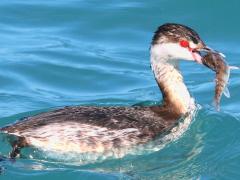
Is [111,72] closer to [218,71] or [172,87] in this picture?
[172,87]

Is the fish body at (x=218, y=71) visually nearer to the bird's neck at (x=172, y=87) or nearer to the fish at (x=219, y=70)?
the fish at (x=219, y=70)

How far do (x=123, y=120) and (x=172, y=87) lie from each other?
1.00 metres

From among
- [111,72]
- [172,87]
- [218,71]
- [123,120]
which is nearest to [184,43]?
[218,71]

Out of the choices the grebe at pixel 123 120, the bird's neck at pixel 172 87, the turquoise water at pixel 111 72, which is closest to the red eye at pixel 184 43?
the grebe at pixel 123 120

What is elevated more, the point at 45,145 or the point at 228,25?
the point at 228,25

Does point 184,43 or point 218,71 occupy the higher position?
point 184,43

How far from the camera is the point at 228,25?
13555mm

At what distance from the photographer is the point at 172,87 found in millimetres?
9664

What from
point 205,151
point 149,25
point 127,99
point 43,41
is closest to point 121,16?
point 149,25

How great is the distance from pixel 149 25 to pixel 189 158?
4893 millimetres

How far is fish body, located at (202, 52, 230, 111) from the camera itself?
352 inches

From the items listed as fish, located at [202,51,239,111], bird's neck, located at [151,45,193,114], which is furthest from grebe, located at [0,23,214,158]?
fish, located at [202,51,239,111]

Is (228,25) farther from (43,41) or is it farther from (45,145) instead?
(45,145)

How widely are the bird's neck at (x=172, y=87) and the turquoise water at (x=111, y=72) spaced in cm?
28
